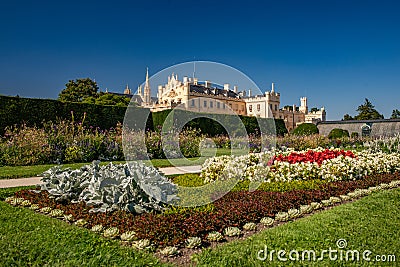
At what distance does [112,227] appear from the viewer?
3844 mm

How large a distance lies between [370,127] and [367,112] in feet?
95.1

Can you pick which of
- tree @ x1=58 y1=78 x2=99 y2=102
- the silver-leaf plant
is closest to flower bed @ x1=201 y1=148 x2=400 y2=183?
the silver-leaf plant

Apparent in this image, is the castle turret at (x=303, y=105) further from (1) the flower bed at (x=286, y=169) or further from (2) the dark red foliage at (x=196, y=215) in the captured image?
(2) the dark red foliage at (x=196, y=215)

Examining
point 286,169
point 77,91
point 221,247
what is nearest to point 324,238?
point 221,247

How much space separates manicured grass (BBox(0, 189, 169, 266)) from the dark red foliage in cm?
34

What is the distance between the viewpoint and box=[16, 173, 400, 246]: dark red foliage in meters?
3.67

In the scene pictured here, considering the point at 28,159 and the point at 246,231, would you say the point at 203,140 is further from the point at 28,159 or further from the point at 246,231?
the point at 246,231

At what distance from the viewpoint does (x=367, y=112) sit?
182 ft

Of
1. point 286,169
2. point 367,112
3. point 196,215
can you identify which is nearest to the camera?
point 196,215

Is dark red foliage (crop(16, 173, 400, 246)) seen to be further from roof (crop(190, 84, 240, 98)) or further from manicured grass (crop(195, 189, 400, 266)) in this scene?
roof (crop(190, 84, 240, 98))

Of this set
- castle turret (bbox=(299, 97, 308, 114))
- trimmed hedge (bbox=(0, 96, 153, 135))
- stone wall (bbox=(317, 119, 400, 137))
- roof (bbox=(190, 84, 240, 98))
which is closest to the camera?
roof (bbox=(190, 84, 240, 98))

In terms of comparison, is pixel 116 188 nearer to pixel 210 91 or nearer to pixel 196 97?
pixel 196 97

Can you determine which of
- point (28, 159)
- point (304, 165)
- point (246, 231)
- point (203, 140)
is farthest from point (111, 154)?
point (246, 231)

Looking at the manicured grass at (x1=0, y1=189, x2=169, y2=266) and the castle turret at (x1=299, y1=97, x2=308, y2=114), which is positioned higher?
the castle turret at (x1=299, y1=97, x2=308, y2=114)
